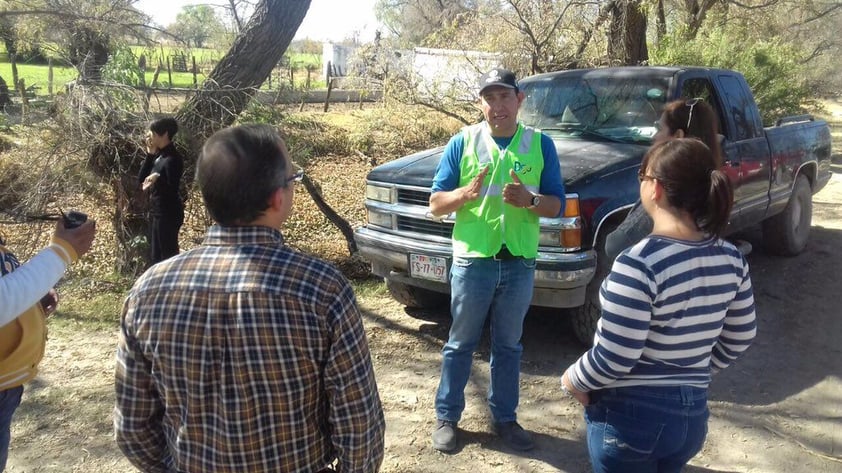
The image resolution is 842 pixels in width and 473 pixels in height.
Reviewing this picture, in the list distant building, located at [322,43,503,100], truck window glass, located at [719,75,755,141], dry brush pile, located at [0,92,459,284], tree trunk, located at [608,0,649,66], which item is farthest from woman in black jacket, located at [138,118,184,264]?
tree trunk, located at [608,0,649,66]

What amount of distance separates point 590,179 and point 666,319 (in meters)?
2.44

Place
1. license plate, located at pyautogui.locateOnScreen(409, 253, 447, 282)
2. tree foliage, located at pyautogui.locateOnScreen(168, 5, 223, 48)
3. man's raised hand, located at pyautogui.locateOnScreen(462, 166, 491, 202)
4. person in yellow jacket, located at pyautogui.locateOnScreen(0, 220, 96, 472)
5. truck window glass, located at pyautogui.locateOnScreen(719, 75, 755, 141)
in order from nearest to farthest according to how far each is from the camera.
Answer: person in yellow jacket, located at pyautogui.locateOnScreen(0, 220, 96, 472) < man's raised hand, located at pyautogui.locateOnScreen(462, 166, 491, 202) < license plate, located at pyautogui.locateOnScreen(409, 253, 447, 282) < truck window glass, located at pyautogui.locateOnScreen(719, 75, 755, 141) < tree foliage, located at pyautogui.locateOnScreen(168, 5, 223, 48)

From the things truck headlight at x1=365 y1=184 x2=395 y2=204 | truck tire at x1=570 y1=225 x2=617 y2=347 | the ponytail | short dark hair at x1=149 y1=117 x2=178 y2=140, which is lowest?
truck tire at x1=570 y1=225 x2=617 y2=347

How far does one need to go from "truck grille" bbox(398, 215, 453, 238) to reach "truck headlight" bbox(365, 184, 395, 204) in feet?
0.60

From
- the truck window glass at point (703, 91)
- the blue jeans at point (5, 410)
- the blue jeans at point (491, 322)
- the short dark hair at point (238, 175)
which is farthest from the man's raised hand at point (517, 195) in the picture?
the truck window glass at point (703, 91)

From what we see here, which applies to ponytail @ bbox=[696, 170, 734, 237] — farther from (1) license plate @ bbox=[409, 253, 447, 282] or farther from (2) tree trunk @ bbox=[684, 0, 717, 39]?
(2) tree trunk @ bbox=[684, 0, 717, 39]

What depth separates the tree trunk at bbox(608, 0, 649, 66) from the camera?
442 inches

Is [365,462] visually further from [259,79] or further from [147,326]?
[259,79]

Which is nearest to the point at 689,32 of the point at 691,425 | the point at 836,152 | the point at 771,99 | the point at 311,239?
the point at 771,99

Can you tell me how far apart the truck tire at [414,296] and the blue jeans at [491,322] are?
6.40 ft

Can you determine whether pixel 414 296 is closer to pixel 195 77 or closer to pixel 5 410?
pixel 5 410

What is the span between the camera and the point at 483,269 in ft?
11.0

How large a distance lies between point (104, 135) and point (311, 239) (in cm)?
255

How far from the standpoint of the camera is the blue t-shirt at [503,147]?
11.1 feet
